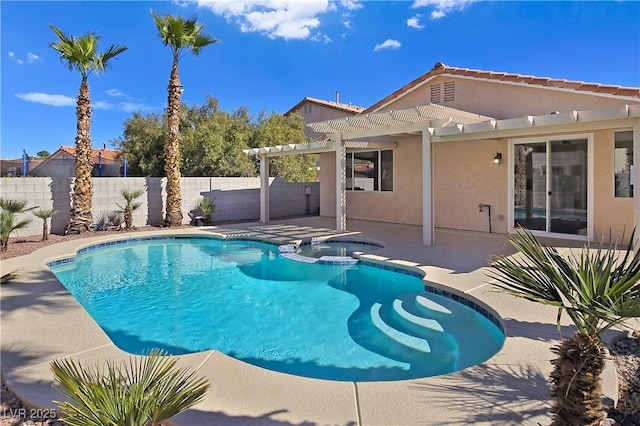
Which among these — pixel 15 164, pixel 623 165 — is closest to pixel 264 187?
pixel 623 165

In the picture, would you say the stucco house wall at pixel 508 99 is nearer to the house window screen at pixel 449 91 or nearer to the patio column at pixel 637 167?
the house window screen at pixel 449 91

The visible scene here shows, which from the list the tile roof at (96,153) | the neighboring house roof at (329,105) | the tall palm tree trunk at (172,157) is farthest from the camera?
the tile roof at (96,153)

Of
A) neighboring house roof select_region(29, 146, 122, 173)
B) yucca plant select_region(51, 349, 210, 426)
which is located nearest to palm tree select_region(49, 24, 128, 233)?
yucca plant select_region(51, 349, 210, 426)

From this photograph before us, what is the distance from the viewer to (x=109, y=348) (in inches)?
203

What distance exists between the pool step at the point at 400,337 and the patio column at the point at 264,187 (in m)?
12.7

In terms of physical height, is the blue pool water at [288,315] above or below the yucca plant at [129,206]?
below

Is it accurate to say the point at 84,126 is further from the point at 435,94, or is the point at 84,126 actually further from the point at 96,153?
the point at 96,153

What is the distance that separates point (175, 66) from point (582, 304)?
1786cm

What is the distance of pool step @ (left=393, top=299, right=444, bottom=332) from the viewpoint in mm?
Result: 6879

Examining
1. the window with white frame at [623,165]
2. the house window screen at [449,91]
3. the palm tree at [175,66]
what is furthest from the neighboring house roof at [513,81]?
the palm tree at [175,66]

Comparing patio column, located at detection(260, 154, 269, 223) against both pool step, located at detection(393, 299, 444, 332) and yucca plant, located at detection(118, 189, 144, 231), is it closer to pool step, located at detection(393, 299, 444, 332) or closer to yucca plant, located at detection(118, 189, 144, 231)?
yucca plant, located at detection(118, 189, 144, 231)

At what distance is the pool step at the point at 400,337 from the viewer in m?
6.18

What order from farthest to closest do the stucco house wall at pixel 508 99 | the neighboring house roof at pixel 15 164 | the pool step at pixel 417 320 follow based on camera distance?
the neighboring house roof at pixel 15 164 → the stucco house wall at pixel 508 99 → the pool step at pixel 417 320

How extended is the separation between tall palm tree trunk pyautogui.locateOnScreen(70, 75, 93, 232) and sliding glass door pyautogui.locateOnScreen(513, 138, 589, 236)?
16.1 metres
